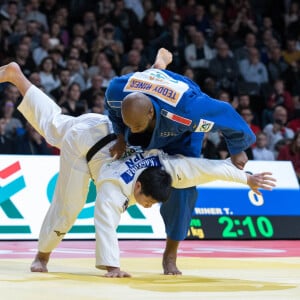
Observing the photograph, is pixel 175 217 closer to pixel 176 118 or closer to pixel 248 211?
pixel 176 118

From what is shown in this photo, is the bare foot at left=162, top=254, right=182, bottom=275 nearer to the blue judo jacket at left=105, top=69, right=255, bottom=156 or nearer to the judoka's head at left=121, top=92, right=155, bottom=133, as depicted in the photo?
the blue judo jacket at left=105, top=69, right=255, bottom=156

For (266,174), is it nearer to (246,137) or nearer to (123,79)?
(246,137)

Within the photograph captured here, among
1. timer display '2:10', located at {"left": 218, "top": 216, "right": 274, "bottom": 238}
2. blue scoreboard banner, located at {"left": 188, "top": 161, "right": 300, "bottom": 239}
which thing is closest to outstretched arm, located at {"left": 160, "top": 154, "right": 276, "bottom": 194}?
blue scoreboard banner, located at {"left": 188, "top": 161, "right": 300, "bottom": 239}

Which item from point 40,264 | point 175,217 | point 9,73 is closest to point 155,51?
point 9,73

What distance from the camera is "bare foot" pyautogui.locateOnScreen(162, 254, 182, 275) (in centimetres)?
545

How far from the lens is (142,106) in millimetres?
4887

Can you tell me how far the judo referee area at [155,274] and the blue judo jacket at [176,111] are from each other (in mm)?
858

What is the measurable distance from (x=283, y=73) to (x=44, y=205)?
286 inches

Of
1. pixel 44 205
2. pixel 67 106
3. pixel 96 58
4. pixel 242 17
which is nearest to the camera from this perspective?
pixel 44 205

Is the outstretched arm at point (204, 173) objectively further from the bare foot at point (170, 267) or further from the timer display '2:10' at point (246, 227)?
the timer display '2:10' at point (246, 227)

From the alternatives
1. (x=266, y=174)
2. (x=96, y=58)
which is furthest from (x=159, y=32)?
(x=266, y=174)

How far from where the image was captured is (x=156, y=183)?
193 inches

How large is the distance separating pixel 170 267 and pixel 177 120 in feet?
3.43

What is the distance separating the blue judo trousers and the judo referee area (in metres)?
0.46
